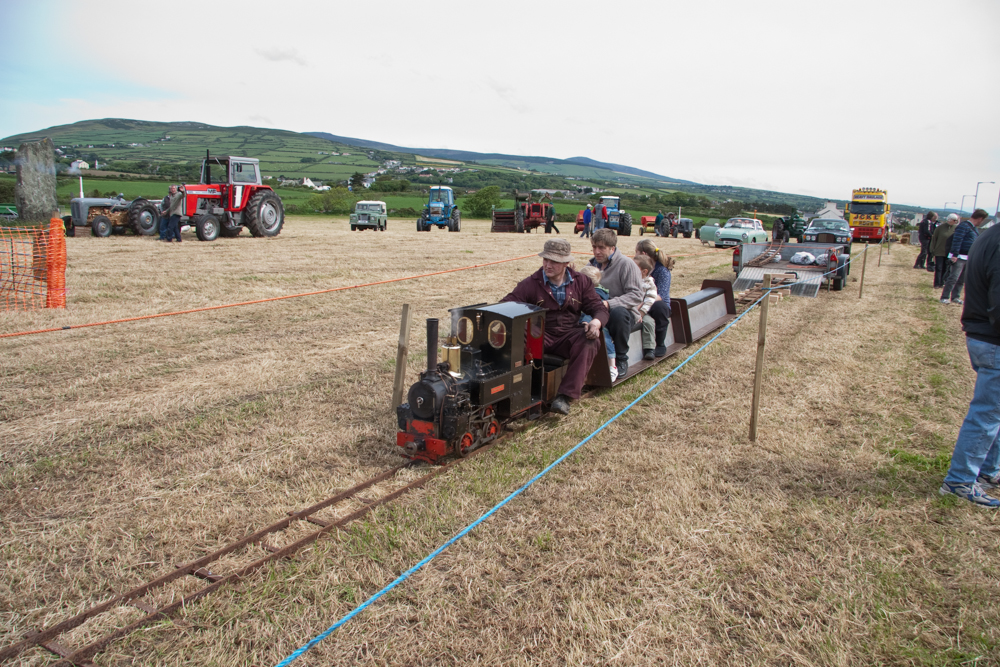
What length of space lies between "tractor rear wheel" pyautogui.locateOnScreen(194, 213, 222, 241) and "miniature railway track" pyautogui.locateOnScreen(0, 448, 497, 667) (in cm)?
1659

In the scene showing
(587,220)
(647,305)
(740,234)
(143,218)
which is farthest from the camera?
(587,220)

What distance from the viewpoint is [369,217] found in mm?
28484

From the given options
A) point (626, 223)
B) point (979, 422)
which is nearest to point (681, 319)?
point (979, 422)

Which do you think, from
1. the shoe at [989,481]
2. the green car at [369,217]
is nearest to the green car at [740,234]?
the green car at [369,217]

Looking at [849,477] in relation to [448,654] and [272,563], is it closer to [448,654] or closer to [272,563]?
[448,654]

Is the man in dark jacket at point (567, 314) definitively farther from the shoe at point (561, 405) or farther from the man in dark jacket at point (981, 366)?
the man in dark jacket at point (981, 366)

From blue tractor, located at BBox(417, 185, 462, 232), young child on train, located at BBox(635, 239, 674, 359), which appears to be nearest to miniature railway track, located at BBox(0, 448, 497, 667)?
young child on train, located at BBox(635, 239, 674, 359)

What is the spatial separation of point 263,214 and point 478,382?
1819 centimetres

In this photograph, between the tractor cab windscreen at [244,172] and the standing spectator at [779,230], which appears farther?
the standing spectator at [779,230]

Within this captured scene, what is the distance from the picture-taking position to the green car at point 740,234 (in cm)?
2425

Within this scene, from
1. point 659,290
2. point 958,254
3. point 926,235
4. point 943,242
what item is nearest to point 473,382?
point 659,290

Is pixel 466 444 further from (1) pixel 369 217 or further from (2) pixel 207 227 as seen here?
(1) pixel 369 217

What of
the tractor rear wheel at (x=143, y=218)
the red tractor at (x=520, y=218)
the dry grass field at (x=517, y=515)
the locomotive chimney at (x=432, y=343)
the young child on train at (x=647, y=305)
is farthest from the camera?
the red tractor at (x=520, y=218)

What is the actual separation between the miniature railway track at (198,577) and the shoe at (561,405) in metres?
1.50
